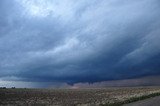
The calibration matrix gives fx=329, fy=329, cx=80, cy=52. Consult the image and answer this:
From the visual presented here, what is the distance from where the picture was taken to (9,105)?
56625 millimetres

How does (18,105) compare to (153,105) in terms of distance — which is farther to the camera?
(18,105)

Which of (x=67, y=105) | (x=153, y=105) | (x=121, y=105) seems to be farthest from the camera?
(x=67, y=105)

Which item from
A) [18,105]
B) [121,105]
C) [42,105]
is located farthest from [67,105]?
[121,105]

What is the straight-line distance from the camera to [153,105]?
36.9m

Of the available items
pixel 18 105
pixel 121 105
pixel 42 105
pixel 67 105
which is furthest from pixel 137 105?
pixel 18 105

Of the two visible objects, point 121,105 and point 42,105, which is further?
point 42,105

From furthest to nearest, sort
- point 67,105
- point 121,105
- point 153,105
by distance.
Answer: point 67,105, point 121,105, point 153,105

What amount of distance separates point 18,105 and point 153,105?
1082 inches

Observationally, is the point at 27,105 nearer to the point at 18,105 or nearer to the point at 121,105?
the point at 18,105

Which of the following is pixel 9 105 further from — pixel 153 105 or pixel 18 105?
pixel 153 105

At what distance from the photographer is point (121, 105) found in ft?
133

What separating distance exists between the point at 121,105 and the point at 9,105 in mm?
23739

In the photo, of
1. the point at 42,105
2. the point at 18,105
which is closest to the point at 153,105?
the point at 42,105

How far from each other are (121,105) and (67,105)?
48.9 ft
